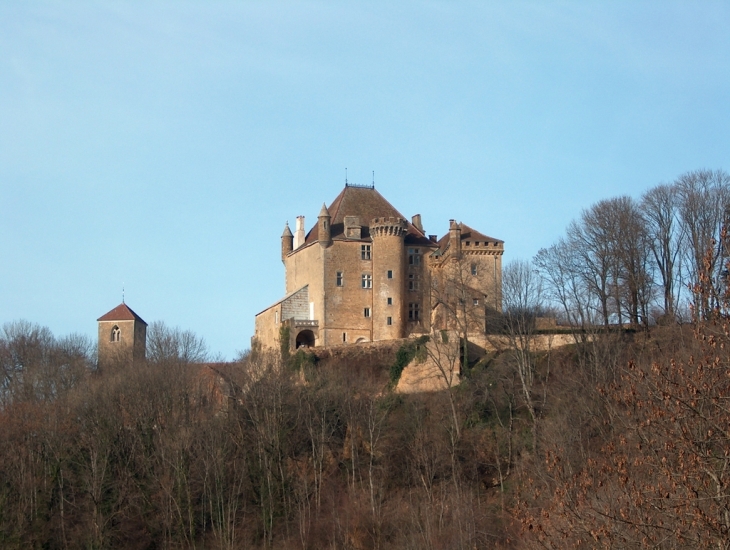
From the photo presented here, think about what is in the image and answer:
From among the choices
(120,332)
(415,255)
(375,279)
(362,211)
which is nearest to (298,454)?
(375,279)

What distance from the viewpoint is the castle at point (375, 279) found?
58188 mm

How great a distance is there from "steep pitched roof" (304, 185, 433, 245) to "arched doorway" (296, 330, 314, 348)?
5.17 meters

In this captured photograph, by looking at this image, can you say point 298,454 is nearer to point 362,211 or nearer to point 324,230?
point 324,230

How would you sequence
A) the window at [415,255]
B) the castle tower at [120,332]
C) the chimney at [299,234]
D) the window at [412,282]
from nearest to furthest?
the window at [412,282]
the window at [415,255]
the chimney at [299,234]
the castle tower at [120,332]

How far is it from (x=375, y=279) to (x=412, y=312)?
2.67 meters

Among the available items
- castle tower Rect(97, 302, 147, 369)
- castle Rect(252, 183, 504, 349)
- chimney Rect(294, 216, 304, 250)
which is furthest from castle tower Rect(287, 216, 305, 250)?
castle tower Rect(97, 302, 147, 369)

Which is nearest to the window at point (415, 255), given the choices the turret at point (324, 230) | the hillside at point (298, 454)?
the turret at point (324, 230)

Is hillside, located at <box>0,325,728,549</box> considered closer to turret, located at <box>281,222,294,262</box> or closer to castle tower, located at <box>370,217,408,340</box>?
castle tower, located at <box>370,217,408,340</box>

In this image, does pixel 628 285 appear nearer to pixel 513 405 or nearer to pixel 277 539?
pixel 513 405

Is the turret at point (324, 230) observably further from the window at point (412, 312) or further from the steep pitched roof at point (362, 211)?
the window at point (412, 312)

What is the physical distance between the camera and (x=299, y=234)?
65188 mm

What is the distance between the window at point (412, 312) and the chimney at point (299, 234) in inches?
351

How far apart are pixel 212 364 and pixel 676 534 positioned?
54408 millimetres

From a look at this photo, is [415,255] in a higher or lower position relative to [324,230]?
lower
